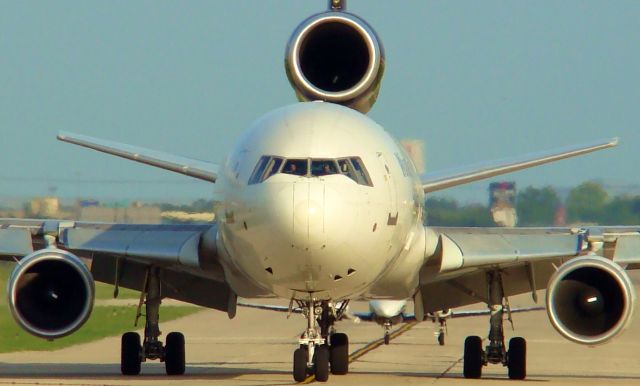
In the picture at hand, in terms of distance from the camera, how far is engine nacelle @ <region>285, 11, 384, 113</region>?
19266mm

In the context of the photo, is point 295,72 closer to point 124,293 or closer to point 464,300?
point 464,300

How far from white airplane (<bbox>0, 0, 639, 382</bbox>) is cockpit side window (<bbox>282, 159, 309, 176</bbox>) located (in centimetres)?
1

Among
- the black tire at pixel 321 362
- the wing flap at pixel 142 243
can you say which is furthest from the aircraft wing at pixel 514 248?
the wing flap at pixel 142 243

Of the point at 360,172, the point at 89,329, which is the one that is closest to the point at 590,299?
the point at 360,172

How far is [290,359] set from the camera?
87.9ft

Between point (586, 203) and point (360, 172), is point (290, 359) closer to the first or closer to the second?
point (586, 203)

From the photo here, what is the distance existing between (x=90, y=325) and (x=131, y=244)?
19475 millimetres

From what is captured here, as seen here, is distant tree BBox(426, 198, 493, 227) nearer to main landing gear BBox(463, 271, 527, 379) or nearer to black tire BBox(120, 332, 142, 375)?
main landing gear BBox(463, 271, 527, 379)

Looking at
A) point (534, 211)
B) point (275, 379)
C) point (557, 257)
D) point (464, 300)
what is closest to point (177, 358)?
point (275, 379)

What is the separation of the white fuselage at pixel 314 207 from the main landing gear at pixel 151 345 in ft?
11.1

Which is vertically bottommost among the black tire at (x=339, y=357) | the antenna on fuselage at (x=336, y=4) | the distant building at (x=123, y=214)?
the black tire at (x=339, y=357)

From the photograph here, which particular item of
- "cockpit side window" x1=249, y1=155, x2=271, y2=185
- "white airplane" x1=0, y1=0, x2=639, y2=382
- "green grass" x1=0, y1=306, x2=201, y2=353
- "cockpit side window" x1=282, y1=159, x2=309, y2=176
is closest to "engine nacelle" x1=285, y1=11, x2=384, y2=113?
"white airplane" x1=0, y1=0, x2=639, y2=382

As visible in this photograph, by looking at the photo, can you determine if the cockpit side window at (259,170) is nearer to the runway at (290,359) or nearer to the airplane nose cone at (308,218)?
the airplane nose cone at (308,218)

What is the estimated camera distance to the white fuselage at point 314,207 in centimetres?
1441
